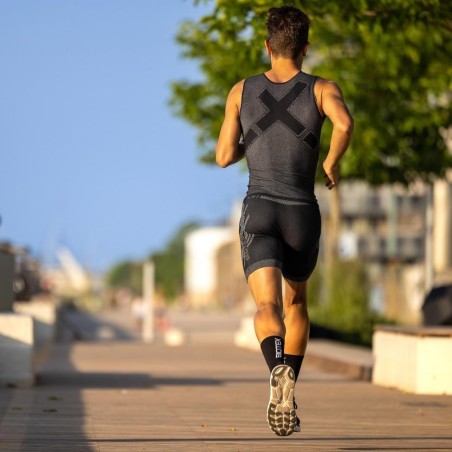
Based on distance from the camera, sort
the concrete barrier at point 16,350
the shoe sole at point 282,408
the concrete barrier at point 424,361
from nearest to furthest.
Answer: the shoe sole at point 282,408, the concrete barrier at point 424,361, the concrete barrier at point 16,350

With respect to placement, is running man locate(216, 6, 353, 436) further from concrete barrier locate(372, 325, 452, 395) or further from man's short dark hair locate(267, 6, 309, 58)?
concrete barrier locate(372, 325, 452, 395)

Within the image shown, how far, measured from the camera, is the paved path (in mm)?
9250

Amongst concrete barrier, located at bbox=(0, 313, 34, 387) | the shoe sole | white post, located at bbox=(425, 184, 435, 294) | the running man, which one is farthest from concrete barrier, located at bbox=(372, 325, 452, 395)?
white post, located at bbox=(425, 184, 435, 294)

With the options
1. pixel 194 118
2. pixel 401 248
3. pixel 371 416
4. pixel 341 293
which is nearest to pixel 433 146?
pixel 194 118

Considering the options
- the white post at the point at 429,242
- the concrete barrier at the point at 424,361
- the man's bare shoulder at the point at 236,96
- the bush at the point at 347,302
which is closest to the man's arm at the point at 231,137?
the man's bare shoulder at the point at 236,96

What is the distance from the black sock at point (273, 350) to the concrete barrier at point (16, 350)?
7.15 meters

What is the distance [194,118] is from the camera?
32875 mm

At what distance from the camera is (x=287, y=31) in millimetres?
8422

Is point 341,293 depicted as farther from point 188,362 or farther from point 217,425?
point 217,425

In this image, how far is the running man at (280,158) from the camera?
325 inches

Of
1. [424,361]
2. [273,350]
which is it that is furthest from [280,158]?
[424,361]

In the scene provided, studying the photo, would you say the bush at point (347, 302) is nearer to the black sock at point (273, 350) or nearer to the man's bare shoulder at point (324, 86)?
the man's bare shoulder at point (324, 86)

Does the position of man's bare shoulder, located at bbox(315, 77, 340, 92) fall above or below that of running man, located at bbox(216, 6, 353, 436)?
above

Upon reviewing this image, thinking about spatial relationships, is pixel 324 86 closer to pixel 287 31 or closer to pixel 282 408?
pixel 287 31
